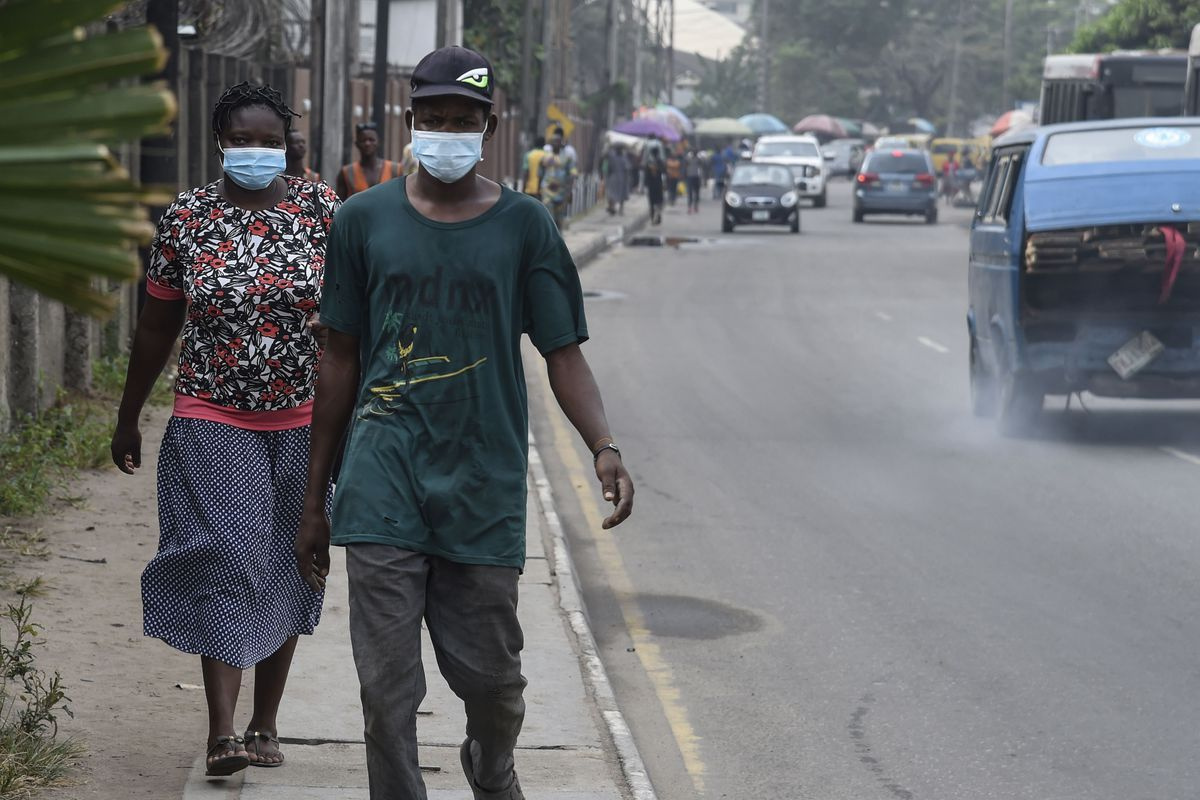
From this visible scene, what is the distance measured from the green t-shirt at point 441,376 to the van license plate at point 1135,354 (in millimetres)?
8516

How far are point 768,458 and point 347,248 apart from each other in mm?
7935

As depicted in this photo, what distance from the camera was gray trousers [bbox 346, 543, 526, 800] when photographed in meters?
3.96

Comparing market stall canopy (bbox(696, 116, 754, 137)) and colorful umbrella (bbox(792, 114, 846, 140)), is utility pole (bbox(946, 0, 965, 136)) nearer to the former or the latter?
colorful umbrella (bbox(792, 114, 846, 140))

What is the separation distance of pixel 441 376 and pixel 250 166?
1182 mm

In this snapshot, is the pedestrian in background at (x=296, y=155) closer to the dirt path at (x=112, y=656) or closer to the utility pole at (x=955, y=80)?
the dirt path at (x=112, y=656)

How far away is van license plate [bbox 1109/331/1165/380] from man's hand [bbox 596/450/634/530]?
8501 mm

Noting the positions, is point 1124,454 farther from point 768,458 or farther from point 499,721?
point 499,721

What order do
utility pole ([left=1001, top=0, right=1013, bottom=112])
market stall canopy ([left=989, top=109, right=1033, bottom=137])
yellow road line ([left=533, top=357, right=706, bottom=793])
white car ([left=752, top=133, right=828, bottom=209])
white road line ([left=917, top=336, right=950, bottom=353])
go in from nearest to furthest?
1. yellow road line ([left=533, top=357, right=706, bottom=793])
2. white road line ([left=917, top=336, right=950, bottom=353])
3. white car ([left=752, top=133, right=828, bottom=209])
4. market stall canopy ([left=989, top=109, right=1033, bottom=137])
5. utility pole ([left=1001, top=0, right=1013, bottom=112])

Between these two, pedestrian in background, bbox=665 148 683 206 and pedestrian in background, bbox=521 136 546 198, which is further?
pedestrian in background, bbox=665 148 683 206

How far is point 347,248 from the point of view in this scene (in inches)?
159

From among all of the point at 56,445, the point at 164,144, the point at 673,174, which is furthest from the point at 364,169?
the point at 673,174

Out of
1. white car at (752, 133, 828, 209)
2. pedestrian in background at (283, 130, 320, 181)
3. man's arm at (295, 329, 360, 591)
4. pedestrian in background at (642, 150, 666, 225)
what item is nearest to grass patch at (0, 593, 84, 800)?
man's arm at (295, 329, 360, 591)

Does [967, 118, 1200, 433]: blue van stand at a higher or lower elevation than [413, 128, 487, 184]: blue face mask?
lower

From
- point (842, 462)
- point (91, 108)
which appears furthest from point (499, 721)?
point (842, 462)
